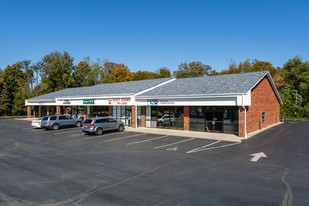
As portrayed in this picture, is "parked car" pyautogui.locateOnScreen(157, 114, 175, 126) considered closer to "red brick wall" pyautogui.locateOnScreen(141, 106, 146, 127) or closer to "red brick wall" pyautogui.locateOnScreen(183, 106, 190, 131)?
"red brick wall" pyautogui.locateOnScreen(183, 106, 190, 131)

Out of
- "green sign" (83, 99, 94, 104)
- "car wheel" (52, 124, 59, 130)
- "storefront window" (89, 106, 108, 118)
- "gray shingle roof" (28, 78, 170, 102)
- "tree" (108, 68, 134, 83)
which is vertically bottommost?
"car wheel" (52, 124, 59, 130)

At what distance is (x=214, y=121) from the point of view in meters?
20.5

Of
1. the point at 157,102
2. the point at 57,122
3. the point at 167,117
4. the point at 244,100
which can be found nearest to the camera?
the point at 244,100

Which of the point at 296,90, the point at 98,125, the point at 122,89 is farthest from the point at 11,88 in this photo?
the point at 296,90

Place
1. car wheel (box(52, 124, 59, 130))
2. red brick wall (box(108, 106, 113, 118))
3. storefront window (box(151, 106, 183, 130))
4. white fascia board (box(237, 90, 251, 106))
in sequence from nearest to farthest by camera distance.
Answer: white fascia board (box(237, 90, 251, 106))
storefront window (box(151, 106, 183, 130))
car wheel (box(52, 124, 59, 130))
red brick wall (box(108, 106, 113, 118))

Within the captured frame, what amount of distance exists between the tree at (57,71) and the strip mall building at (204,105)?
31.1 meters

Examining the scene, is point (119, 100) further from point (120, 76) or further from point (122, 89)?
point (120, 76)

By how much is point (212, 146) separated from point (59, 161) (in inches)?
375

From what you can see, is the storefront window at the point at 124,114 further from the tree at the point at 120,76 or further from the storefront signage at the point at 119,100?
the tree at the point at 120,76

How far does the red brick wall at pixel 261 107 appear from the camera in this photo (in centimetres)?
1946

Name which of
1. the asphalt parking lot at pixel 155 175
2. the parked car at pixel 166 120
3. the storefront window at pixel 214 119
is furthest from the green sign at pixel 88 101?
the asphalt parking lot at pixel 155 175

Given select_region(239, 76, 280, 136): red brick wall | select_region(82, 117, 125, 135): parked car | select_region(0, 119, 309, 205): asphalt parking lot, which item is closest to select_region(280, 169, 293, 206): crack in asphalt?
select_region(0, 119, 309, 205): asphalt parking lot

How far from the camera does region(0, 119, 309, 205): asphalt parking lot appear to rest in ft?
21.7

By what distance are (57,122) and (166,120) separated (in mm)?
12441
